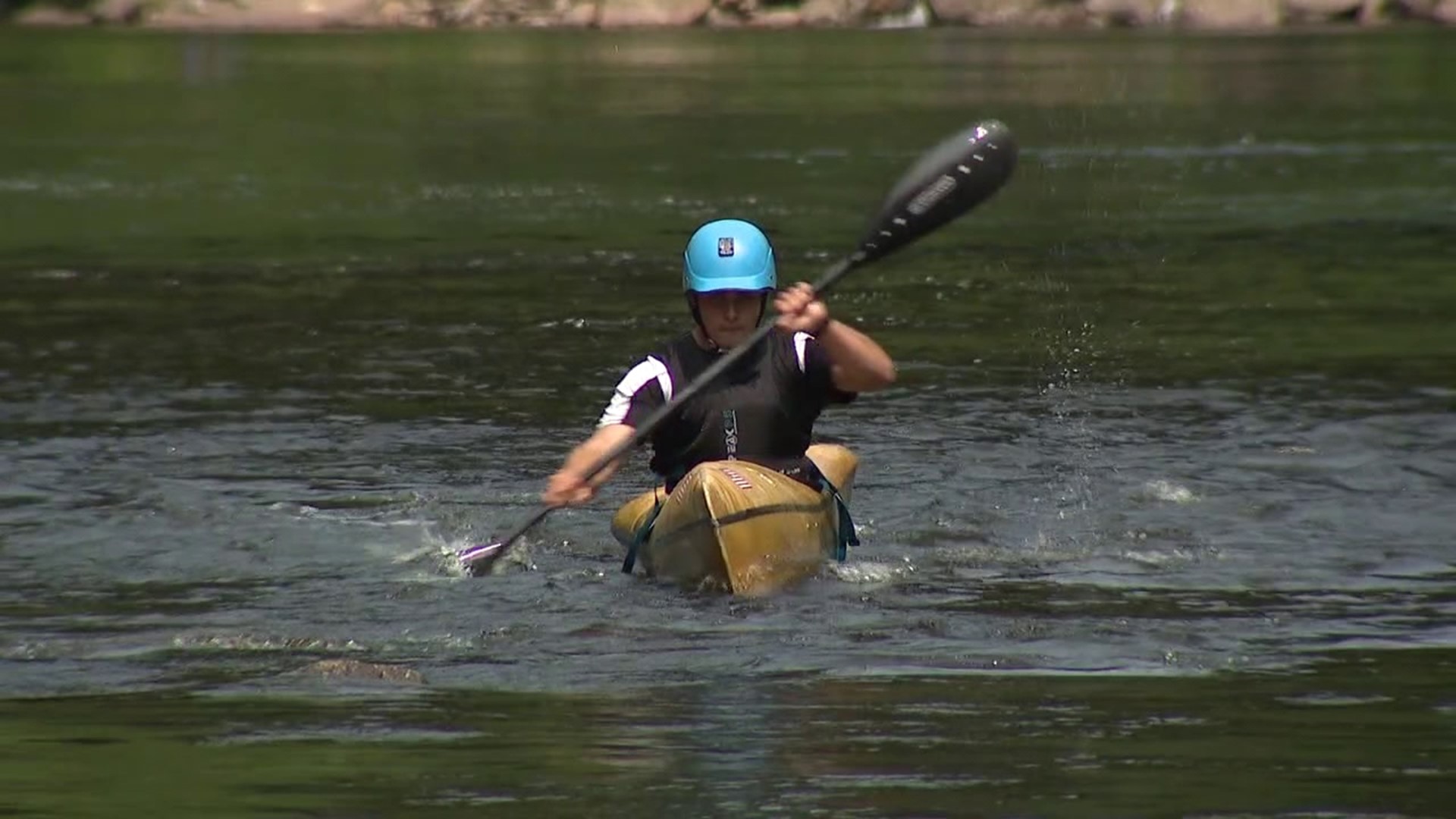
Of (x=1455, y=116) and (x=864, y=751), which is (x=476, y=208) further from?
(x=864, y=751)

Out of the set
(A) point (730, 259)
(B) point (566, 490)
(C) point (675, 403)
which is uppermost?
(A) point (730, 259)

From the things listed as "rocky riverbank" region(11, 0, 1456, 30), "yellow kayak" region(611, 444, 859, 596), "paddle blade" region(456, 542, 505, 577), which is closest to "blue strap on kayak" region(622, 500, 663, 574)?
"yellow kayak" region(611, 444, 859, 596)

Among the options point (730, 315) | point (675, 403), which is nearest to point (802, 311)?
point (730, 315)

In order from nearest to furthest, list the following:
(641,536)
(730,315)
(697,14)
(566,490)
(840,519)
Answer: (566,490) → (730,315) → (641,536) → (840,519) → (697,14)

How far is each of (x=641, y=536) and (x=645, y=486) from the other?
10.2 ft

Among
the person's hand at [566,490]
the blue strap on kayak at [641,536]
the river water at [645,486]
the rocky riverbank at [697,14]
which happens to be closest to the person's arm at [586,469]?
the person's hand at [566,490]

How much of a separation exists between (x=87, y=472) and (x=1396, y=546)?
632 centimetres

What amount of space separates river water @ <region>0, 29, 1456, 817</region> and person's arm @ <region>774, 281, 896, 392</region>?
2.56ft

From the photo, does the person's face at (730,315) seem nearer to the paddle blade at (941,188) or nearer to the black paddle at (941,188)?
the black paddle at (941,188)

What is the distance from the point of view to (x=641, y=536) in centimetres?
1155

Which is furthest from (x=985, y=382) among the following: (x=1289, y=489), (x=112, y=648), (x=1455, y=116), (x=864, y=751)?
(x=1455, y=116)

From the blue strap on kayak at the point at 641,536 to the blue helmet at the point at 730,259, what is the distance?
0.94m

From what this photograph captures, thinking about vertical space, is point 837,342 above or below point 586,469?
above

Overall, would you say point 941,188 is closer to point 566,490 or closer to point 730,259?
point 730,259
